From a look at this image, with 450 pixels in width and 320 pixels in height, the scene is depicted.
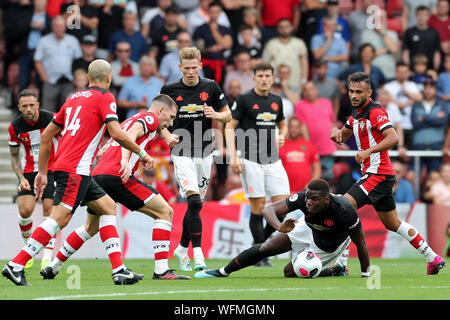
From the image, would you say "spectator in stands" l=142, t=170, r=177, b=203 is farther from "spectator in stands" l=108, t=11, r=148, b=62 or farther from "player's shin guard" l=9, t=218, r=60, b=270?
"player's shin guard" l=9, t=218, r=60, b=270

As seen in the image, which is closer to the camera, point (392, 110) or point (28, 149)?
point (28, 149)

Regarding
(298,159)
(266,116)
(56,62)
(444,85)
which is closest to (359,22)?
(444,85)

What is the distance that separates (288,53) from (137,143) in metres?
9.40

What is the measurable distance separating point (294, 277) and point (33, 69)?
384 inches

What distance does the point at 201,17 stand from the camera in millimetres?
19172

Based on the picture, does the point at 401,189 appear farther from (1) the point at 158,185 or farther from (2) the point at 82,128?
(2) the point at 82,128

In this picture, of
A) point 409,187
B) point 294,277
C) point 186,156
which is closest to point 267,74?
point 186,156

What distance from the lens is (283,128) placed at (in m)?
13.0

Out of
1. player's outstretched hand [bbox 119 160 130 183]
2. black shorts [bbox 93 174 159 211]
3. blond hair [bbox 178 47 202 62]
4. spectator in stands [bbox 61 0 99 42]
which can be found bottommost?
black shorts [bbox 93 174 159 211]

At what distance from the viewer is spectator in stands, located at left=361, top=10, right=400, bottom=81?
19.1 metres

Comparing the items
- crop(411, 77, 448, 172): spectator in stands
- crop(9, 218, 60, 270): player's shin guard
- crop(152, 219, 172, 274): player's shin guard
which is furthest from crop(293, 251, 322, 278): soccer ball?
crop(411, 77, 448, 172): spectator in stands

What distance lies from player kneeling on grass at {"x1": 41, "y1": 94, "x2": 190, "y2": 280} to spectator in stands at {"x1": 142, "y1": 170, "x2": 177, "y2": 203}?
6.01m

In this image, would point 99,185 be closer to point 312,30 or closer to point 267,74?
point 267,74
